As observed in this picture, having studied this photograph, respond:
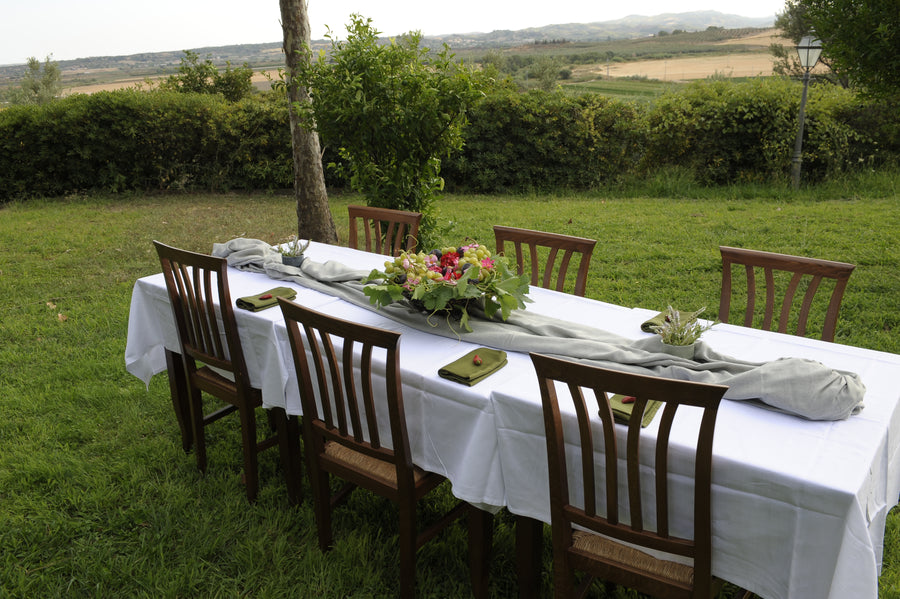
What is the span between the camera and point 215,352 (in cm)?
315

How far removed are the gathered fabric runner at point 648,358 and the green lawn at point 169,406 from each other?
3.22 ft

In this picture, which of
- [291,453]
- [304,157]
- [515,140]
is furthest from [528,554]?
[515,140]

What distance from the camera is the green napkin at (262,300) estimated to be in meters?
2.98

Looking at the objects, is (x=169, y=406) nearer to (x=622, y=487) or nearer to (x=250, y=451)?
(x=250, y=451)

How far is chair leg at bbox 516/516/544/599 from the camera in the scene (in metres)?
2.24

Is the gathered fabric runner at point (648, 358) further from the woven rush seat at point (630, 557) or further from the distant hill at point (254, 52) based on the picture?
the distant hill at point (254, 52)

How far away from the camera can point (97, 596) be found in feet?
8.52

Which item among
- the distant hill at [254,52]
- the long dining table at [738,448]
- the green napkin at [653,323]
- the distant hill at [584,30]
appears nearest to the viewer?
the long dining table at [738,448]

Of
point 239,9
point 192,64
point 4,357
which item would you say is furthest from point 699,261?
point 192,64

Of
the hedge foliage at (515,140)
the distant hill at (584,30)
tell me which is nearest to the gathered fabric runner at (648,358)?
the hedge foliage at (515,140)

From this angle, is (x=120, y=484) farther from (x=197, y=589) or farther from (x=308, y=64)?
(x=308, y=64)

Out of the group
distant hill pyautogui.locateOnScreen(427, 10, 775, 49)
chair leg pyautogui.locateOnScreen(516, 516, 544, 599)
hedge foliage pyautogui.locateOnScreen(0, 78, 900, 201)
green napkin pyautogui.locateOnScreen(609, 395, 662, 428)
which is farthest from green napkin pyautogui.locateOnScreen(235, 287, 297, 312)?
distant hill pyautogui.locateOnScreen(427, 10, 775, 49)

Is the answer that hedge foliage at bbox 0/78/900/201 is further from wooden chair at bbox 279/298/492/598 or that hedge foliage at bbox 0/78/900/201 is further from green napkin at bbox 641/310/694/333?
wooden chair at bbox 279/298/492/598

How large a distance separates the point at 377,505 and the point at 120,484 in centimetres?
141
